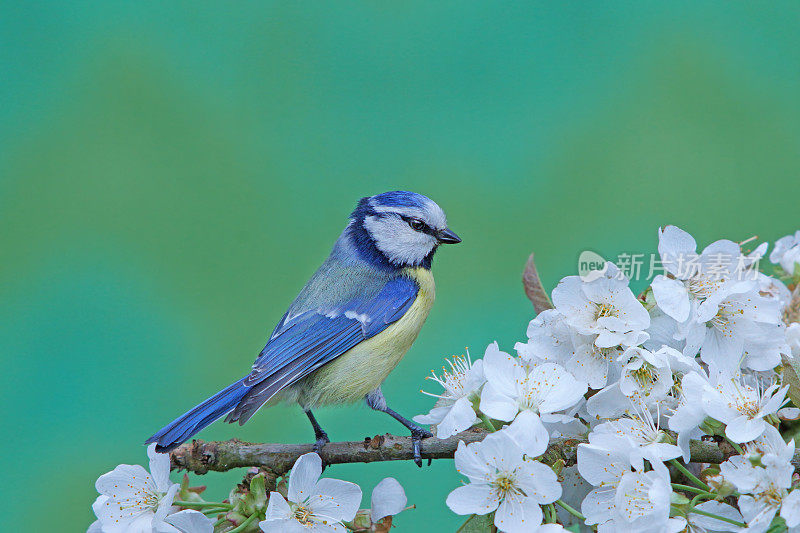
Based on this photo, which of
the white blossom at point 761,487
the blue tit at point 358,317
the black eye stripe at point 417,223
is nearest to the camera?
the white blossom at point 761,487

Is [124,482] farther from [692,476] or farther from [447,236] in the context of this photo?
[447,236]

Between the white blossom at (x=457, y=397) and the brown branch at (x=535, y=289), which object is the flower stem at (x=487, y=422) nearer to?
the white blossom at (x=457, y=397)

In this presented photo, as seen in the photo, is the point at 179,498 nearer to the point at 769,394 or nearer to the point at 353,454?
the point at 353,454

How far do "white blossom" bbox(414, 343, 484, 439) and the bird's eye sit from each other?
418 mm

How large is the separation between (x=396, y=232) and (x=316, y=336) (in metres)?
0.25

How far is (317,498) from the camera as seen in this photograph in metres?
0.71

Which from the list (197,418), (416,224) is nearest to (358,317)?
(416,224)

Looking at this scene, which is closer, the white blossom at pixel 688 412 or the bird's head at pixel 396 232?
the white blossom at pixel 688 412

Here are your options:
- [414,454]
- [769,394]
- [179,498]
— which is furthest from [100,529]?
[769,394]

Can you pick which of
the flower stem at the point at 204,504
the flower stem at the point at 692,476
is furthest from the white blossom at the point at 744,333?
the flower stem at the point at 204,504

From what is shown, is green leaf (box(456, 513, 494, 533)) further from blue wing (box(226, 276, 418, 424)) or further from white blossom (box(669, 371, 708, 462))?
blue wing (box(226, 276, 418, 424))

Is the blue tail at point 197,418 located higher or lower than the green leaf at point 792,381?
higher

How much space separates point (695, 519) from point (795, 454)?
→ 104mm

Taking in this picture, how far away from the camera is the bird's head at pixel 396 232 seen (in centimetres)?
120
